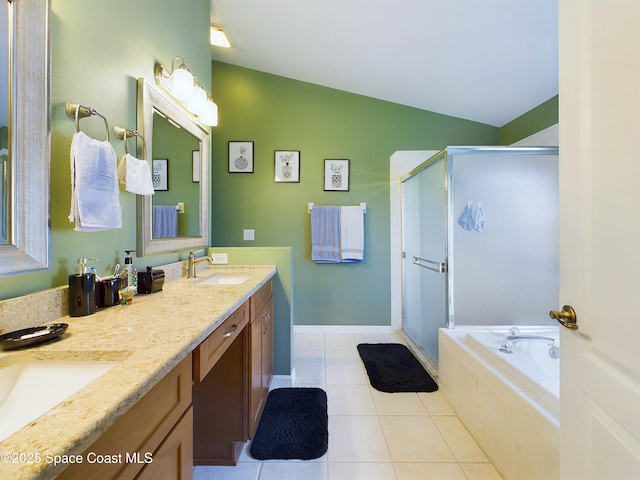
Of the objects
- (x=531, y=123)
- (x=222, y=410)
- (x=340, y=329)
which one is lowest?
(x=340, y=329)

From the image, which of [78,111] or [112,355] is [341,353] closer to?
[112,355]

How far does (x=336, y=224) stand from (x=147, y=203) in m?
1.77

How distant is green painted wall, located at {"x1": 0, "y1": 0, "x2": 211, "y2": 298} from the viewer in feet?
2.91

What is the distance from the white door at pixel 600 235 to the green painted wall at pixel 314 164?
82.8 inches

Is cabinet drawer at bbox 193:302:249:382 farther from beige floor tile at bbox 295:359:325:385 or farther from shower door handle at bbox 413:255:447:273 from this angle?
shower door handle at bbox 413:255:447:273

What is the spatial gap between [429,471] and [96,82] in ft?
7.15

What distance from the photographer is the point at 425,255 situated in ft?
7.66

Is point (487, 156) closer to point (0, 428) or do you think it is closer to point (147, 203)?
point (147, 203)

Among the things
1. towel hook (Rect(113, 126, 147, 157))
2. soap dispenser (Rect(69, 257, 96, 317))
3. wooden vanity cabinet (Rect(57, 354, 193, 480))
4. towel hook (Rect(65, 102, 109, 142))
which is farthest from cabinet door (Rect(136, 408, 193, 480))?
towel hook (Rect(113, 126, 147, 157))

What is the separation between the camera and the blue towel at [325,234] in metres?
2.77

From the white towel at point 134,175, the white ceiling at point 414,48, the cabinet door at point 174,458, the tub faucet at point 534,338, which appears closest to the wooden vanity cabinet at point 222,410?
the cabinet door at point 174,458

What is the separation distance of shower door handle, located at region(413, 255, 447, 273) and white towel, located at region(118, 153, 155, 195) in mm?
1871

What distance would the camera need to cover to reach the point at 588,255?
70 centimetres

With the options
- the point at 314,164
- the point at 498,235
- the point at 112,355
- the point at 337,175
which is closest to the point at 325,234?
the point at 337,175
